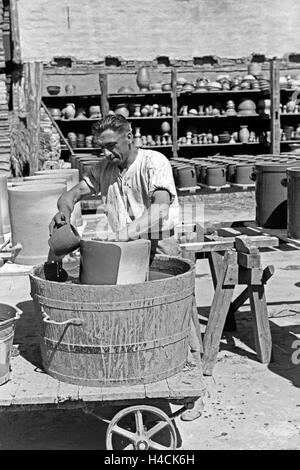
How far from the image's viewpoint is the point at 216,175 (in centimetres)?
1070

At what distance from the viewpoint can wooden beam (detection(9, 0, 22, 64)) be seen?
13.6 meters

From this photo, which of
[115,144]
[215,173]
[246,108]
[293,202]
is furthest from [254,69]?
[115,144]

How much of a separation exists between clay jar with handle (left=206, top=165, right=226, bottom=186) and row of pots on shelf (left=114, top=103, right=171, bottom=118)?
3202 millimetres

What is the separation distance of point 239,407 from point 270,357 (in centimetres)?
72

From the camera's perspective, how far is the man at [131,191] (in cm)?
342

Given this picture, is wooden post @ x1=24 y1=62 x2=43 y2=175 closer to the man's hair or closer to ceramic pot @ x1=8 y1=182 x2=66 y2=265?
ceramic pot @ x1=8 y1=182 x2=66 y2=265

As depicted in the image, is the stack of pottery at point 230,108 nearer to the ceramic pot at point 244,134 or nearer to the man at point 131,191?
the ceramic pot at point 244,134

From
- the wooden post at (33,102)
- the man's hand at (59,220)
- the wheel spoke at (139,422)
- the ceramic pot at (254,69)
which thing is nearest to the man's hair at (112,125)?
the man's hand at (59,220)

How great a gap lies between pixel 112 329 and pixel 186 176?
26.4 ft

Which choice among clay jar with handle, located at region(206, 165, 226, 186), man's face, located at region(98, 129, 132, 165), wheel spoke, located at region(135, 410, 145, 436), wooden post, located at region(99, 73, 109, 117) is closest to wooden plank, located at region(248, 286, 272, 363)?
man's face, located at region(98, 129, 132, 165)

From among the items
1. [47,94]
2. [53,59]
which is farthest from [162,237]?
[53,59]

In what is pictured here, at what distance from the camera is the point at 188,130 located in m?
13.9

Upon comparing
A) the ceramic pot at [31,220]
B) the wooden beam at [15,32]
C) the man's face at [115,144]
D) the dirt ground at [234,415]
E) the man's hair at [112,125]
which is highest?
the wooden beam at [15,32]

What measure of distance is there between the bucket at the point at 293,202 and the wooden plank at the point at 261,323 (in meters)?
0.46
